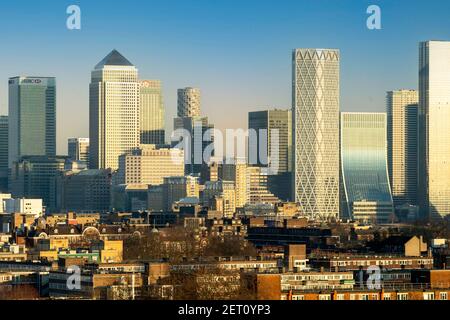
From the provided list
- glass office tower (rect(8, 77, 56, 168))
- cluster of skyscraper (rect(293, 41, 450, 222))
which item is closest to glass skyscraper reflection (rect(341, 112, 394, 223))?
cluster of skyscraper (rect(293, 41, 450, 222))

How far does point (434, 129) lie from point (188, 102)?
20.0 meters

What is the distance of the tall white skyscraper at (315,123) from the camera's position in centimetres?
10481

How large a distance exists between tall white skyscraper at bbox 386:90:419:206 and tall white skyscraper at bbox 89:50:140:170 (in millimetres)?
19827

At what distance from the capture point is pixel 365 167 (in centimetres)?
10244

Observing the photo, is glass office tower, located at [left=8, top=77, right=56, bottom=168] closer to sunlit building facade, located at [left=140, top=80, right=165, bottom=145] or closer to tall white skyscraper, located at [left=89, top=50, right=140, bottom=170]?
tall white skyscraper, located at [left=89, top=50, right=140, bottom=170]

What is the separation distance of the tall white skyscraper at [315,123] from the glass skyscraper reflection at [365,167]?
881 millimetres

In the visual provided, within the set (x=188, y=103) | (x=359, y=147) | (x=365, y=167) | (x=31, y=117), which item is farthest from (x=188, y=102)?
(x=365, y=167)

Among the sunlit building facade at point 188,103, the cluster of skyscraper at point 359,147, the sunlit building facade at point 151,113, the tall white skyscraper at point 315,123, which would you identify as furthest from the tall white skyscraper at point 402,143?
the sunlit building facade at point 151,113

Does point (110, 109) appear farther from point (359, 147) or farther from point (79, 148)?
point (359, 147)

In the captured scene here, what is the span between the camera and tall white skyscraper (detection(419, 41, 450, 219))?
87062mm
